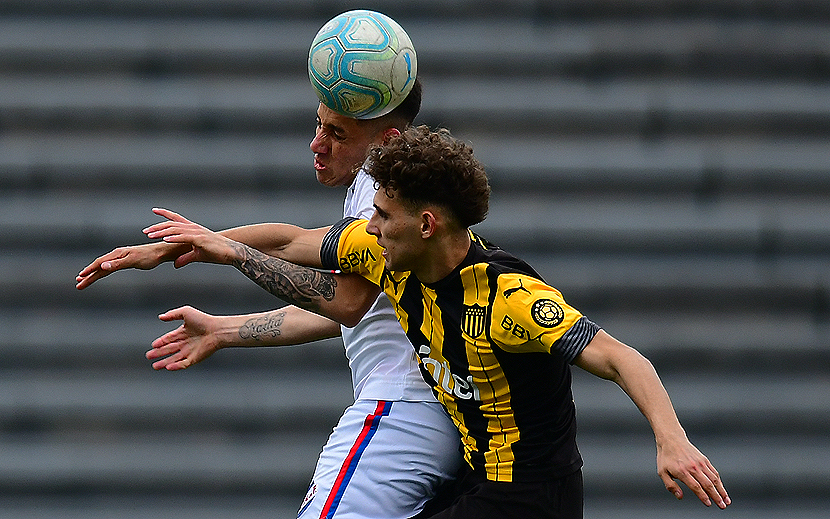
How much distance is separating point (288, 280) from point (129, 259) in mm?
447

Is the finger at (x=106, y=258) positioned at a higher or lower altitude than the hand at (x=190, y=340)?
higher

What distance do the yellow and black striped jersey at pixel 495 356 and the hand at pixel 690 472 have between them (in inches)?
13.9

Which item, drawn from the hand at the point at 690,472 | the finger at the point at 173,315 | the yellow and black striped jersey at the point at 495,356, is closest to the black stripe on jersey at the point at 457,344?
the yellow and black striped jersey at the point at 495,356

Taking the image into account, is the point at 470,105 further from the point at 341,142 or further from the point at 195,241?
the point at 195,241

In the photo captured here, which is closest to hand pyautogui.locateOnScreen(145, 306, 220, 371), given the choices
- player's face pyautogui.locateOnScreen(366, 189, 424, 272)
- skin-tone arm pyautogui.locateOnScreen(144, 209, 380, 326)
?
skin-tone arm pyautogui.locateOnScreen(144, 209, 380, 326)

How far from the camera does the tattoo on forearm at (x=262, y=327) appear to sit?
349 centimetres

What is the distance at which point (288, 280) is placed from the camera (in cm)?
318

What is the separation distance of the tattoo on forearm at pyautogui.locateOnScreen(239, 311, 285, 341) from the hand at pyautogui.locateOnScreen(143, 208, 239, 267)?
44 cm

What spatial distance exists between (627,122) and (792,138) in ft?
2.31

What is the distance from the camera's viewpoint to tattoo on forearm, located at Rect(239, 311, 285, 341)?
11.5 feet

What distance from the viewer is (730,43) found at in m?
4.76

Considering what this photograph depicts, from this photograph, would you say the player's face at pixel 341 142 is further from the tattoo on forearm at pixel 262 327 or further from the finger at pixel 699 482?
the finger at pixel 699 482

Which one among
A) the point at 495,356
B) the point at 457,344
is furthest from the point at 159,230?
the point at 495,356

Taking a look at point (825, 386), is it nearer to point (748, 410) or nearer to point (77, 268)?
point (748, 410)
